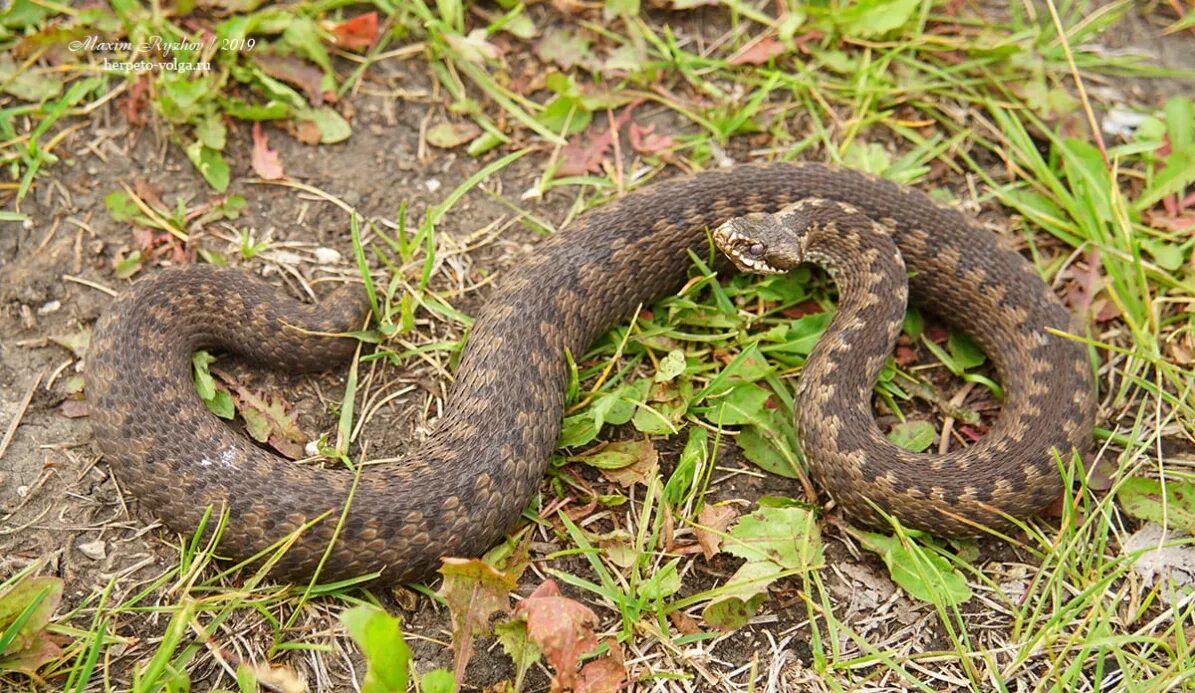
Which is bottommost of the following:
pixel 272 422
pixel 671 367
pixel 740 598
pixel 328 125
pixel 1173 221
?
pixel 740 598

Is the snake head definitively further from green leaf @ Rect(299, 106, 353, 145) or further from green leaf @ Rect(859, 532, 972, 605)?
green leaf @ Rect(299, 106, 353, 145)

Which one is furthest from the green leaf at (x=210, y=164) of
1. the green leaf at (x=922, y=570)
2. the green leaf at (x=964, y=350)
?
the green leaf at (x=964, y=350)

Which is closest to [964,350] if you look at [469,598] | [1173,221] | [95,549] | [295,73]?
[1173,221]

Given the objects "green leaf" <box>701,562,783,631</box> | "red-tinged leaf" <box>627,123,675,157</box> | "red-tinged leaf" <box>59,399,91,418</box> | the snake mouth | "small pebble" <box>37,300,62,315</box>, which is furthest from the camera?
"red-tinged leaf" <box>627,123,675,157</box>

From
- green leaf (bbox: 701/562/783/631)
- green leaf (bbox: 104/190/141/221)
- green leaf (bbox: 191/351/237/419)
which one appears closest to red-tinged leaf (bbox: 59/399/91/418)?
green leaf (bbox: 191/351/237/419)

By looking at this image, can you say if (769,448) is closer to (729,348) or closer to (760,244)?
(729,348)

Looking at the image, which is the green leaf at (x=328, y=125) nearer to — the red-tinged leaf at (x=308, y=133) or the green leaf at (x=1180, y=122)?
the red-tinged leaf at (x=308, y=133)
